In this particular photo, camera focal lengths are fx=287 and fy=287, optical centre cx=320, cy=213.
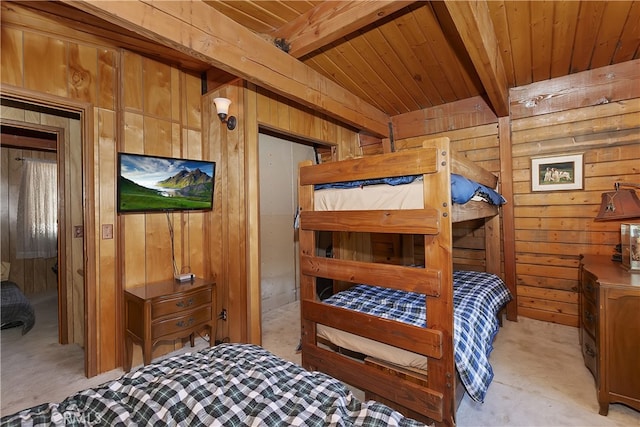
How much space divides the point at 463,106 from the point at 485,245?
1707mm

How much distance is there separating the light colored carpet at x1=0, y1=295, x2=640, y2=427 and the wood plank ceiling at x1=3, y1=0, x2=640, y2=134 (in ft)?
7.68

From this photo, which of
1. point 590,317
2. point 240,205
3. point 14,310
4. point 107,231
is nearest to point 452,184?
point 590,317

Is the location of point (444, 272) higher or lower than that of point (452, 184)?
lower

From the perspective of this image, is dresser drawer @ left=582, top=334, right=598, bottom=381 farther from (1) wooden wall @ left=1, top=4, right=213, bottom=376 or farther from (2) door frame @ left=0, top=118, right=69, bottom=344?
(2) door frame @ left=0, top=118, right=69, bottom=344

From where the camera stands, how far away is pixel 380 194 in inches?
70.0

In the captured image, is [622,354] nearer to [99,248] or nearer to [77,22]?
[99,248]

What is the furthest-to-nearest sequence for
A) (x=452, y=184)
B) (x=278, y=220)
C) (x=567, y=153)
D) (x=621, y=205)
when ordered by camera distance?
(x=278, y=220) < (x=567, y=153) < (x=621, y=205) < (x=452, y=184)

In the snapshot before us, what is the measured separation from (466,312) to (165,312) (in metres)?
2.26

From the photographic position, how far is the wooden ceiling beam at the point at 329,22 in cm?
166

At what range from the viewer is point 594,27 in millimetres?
2156

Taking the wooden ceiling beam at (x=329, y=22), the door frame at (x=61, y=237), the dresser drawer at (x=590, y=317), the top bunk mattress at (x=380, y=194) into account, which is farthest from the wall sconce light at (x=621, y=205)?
the door frame at (x=61, y=237)

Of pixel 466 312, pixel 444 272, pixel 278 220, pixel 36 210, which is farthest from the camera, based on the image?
pixel 36 210

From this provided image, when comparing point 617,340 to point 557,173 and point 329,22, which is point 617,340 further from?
point 329,22

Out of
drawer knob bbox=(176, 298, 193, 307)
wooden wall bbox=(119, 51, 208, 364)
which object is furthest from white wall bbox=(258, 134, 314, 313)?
drawer knob bbox=(176, 298, 193, 307)
